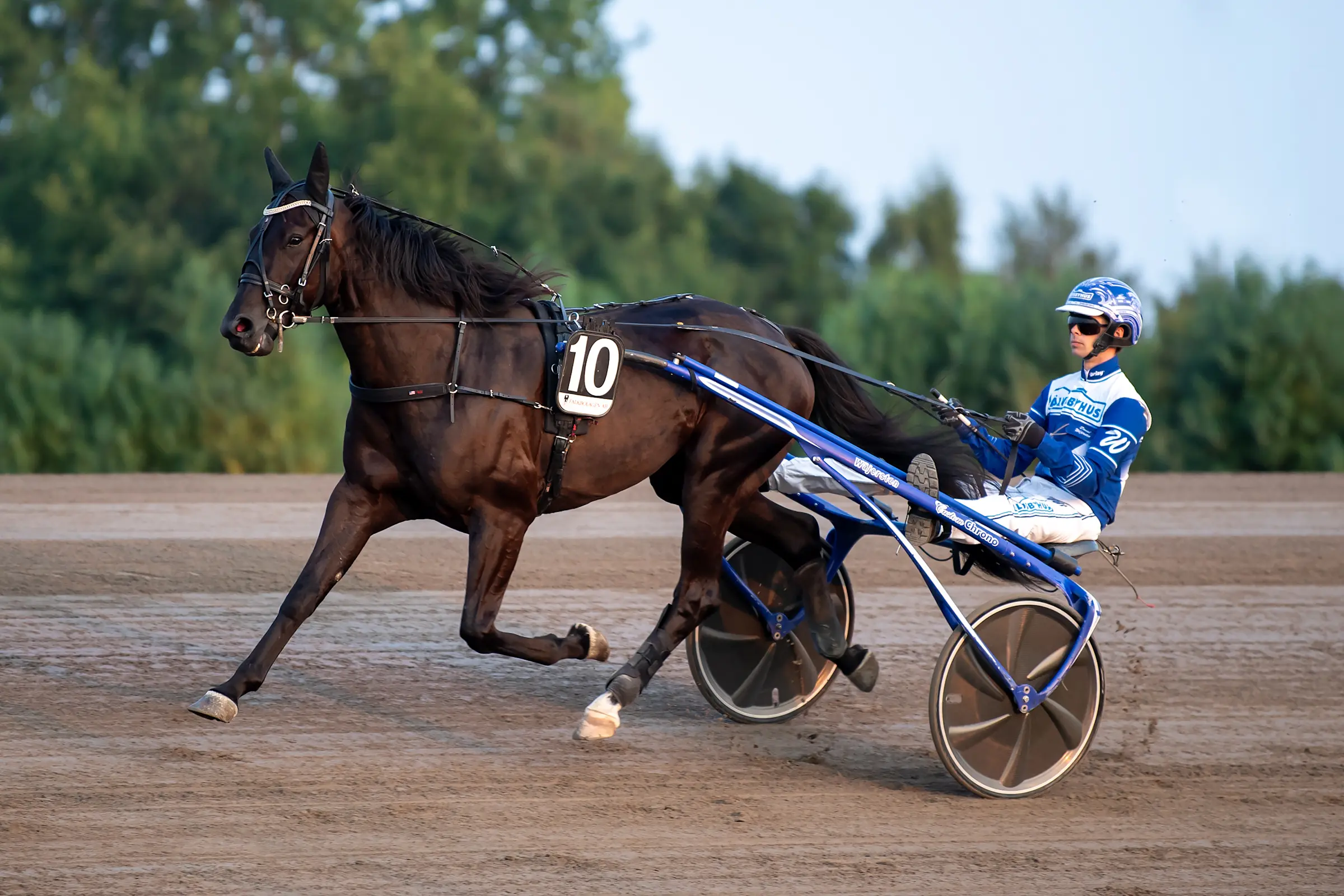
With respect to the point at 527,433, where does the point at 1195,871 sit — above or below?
below

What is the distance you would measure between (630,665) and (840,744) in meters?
0.74

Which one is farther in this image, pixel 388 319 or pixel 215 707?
pixel 388 319

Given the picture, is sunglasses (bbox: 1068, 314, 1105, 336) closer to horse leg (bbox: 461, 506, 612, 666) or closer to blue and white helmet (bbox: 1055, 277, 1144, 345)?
blue and white helmet (bbox: 1055, 277, 1144, 345)

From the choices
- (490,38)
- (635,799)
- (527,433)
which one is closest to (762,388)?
(527,433)

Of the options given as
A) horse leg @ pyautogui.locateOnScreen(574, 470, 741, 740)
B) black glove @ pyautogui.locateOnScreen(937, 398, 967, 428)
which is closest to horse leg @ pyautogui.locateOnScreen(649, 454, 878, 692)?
horse leg @ pyautogui.locateOnScreen(574, 470, 741, 740)

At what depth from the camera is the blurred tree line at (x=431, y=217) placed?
45.5 ft

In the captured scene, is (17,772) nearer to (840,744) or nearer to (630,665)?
(630,665)

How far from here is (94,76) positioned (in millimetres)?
21078

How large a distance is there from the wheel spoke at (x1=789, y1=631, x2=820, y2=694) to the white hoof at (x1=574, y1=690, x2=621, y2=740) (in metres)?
0.81

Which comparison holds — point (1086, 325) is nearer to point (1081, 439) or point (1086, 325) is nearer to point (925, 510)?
point (1081, 439)

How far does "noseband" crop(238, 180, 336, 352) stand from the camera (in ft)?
13.6

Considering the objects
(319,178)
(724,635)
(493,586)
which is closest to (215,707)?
(493,586)

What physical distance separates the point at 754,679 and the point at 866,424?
99cm

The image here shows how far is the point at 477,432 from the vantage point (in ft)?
14.3
